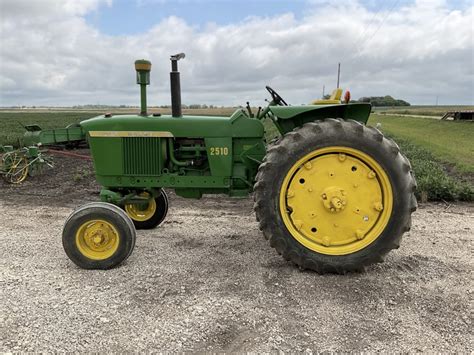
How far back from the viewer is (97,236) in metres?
4.26

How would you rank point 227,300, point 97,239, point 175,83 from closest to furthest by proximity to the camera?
point 227,300
point 97,239
point 175,83

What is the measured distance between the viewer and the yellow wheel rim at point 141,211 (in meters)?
5.71

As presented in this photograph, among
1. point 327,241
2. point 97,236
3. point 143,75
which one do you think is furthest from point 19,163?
point 327,241

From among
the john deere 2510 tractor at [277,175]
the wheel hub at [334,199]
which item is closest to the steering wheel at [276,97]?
the john deere 2510 tractor at [277,175]

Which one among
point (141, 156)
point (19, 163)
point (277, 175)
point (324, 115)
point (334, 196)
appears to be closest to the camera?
point (277, 175)

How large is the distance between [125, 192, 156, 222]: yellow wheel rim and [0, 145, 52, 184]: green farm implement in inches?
201

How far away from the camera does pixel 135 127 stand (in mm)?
4750

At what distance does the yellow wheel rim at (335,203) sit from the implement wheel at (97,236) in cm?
171

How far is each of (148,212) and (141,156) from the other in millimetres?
1218

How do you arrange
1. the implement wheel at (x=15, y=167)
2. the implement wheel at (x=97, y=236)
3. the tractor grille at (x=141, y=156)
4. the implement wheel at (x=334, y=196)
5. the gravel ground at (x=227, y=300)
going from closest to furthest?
the gravel ground at (x=227, y=300)
the implement wheel at (x=334, y=196)
the implement wheel at (x=97, y=236)
the tractor grille at (x=141, y=156)
the implement wheel at (x=15, y=167)

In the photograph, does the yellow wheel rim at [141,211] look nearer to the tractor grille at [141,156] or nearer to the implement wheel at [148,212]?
the implement wheel at [148,212]

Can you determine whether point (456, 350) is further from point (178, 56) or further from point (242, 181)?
point (178, 56)

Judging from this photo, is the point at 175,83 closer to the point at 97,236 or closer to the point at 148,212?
the point at 97,236

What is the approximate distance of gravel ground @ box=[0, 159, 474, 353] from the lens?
3.01 meters
